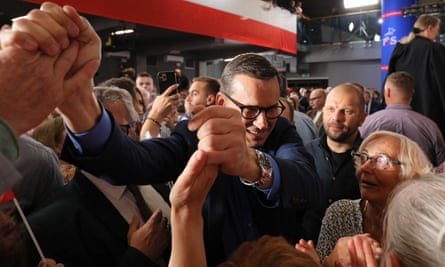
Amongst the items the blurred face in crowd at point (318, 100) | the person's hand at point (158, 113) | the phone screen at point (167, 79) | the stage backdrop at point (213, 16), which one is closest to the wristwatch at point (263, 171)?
the person's hand at point (158, 113)

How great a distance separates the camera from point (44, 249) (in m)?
1.00

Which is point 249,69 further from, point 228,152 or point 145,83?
point 145,83

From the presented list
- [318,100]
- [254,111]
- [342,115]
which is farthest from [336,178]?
[318,100]

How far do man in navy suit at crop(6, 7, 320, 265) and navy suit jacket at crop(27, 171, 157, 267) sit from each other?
179 mm

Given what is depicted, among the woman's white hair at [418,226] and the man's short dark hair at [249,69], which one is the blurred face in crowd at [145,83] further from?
the woman's white hair at [418,226]

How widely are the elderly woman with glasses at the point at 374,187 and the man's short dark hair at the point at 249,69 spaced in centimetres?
74

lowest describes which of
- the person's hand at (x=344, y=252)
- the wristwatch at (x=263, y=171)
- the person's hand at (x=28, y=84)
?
the person's hand at (x=344, y=252)

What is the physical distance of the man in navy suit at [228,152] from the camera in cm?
71

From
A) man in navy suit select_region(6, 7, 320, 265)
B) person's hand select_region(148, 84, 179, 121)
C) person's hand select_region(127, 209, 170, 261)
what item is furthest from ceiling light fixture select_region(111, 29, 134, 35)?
person's hand select_region(127, 209, 170, 261)

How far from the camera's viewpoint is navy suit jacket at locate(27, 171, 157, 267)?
101cm

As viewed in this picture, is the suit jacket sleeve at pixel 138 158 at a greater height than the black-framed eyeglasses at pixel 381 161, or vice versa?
the suit jacket sleeve at pixel 138 158

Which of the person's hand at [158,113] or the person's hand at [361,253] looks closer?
the person's hand at [361,253]

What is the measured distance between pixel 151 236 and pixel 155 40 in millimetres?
9199

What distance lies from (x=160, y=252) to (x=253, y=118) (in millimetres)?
453
